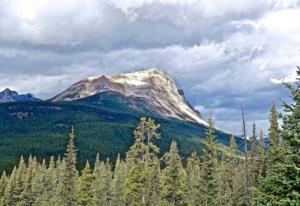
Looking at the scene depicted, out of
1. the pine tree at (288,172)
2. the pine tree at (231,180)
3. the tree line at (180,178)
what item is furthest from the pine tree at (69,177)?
the pine tree at (288,172)

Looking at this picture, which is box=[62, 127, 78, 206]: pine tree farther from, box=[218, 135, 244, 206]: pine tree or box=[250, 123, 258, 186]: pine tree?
box=[250, 123, 258, 186]: pine tree

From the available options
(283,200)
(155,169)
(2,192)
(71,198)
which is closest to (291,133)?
(283,200)

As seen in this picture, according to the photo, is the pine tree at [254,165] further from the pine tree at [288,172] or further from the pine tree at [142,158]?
the pine tree at [288,172]

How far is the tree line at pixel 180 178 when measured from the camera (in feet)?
64.0

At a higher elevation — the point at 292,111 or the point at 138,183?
the point at 292,111

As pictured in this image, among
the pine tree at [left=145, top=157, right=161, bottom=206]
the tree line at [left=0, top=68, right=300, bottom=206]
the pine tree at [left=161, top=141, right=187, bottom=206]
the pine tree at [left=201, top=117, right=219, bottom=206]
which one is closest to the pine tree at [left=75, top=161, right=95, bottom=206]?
the tree line at [left=0, top=68, right=300, bottom=206]

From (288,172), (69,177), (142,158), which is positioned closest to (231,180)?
(69,177)

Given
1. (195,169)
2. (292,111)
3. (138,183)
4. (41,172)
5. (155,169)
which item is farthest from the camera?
(41,172)

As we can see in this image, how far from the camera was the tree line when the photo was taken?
1950 cm

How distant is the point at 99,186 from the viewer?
355 feet

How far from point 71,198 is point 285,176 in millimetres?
66672

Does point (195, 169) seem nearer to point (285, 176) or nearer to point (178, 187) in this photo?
point (178, 187)

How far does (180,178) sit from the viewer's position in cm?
7038

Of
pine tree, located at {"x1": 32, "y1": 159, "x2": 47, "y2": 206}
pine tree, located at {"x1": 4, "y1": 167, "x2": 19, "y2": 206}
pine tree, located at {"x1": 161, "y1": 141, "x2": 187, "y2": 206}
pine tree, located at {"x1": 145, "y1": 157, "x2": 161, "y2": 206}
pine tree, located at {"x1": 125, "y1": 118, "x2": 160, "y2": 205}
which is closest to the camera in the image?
pine tree, located at {"x1": 125, "y1": 118, "x2": 160, "y2": 205}
